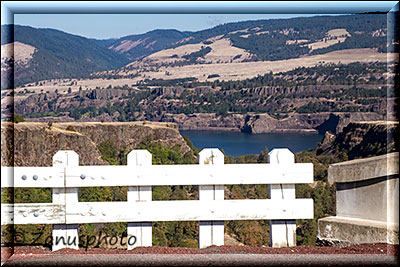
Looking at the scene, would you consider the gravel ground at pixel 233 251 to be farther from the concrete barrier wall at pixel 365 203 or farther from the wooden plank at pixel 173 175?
the wooden plank at pixel 173 175

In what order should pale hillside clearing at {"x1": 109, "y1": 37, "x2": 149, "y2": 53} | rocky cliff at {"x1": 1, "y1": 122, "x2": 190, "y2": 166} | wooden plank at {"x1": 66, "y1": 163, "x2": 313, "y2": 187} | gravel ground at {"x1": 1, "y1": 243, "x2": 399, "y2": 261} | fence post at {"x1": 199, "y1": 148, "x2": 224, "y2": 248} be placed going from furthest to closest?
pale hillside clearing at {"x1": 109, "y1": 37, "x2": 149, "y2": 53}
rocky cliff at {"x1": 1, "y1": 122, "x2": 190, "y2": 166}
fence post at {"x1": 199, "y1": 148, "x2": 224, "y2": 248}
wooden plank at {"x1": 66, "y1": 163, "x2": 313, "y2": 187}
gravel ground at {"x1": 1, "y1": 243, "x2": 399, "y2": 261}

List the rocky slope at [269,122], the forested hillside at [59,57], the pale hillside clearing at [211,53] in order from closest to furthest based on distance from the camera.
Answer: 1. the rocky slope at [269,122]
2. the forested hillside at [59,57]
3. the pale hillside clearing at [211,53]

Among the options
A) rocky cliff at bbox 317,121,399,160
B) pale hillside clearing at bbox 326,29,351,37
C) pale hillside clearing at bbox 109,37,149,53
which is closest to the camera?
rocky cliff at bbox 317,121,399,160

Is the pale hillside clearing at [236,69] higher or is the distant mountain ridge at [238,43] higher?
the distant mountain ridge at [238,43]

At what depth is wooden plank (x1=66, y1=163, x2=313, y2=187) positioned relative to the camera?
574 cm

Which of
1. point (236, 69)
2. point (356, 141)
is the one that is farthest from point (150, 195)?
point (236, 69)

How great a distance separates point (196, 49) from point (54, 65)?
49629 millimetres

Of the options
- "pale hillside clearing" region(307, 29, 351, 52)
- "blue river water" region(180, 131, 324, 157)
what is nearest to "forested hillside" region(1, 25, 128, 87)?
"blue river water" region(180, 131, 324, 157)

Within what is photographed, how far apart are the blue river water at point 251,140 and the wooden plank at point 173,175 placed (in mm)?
77780

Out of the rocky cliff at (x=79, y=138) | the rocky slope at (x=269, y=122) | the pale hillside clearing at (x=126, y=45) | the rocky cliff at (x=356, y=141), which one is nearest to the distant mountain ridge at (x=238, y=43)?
the pale hillside clearing at (x=126, y=45)

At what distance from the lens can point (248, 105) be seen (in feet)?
442

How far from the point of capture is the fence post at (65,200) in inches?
229

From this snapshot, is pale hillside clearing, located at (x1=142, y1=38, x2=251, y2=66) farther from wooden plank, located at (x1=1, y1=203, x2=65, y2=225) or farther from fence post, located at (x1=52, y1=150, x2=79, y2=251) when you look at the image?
wooden plank, located at (x1=1, y1=203, x2=65, y2=225)

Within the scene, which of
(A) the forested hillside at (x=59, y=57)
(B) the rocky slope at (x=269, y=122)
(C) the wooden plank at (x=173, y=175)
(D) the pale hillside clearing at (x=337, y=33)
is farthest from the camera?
(D) the pale hillside clearing at (x=337, y=33)
